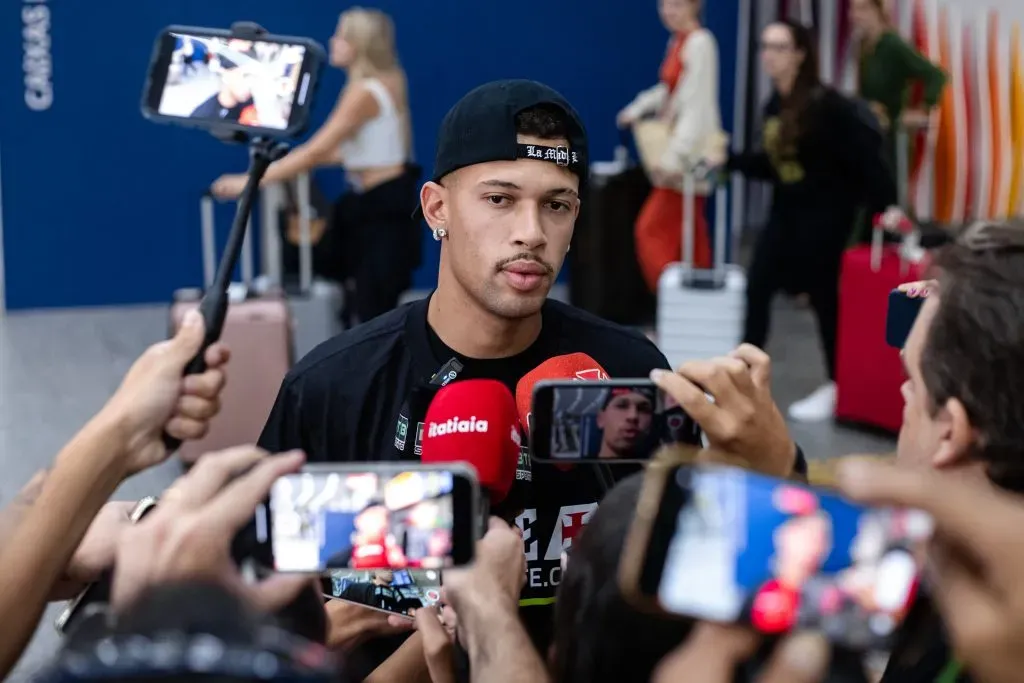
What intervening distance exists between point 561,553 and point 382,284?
11.7 ft

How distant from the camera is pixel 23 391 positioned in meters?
5.80

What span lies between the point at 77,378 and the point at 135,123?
6.21 feet

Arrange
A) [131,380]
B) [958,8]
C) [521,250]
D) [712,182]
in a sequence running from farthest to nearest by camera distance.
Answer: [958,8] < [712,182] < [521,250] < [131,380]

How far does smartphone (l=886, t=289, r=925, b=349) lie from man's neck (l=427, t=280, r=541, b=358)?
2.05ft

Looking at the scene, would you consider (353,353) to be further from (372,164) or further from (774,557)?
(372,164)

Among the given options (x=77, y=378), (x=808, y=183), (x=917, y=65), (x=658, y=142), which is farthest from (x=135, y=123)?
(x=917, y=65)

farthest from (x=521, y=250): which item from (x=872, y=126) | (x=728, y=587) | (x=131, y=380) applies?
(x=872, y=126)

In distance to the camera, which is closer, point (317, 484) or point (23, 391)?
point (317, 484)

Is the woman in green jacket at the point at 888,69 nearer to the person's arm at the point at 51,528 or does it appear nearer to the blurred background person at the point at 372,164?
the blurred background person at the point at 372,164

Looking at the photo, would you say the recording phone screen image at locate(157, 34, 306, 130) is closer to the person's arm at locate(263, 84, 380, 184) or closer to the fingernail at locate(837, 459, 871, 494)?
the fingernail at locate(837, 459, 871, 494)

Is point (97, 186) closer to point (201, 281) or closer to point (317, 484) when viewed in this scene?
point (201, 281)

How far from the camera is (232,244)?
1588 millimetres

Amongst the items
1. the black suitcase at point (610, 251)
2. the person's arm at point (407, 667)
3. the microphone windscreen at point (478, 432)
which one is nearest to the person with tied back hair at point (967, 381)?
the microphone windscreen at point (478, 432)

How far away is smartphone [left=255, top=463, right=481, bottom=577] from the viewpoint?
123 cm
